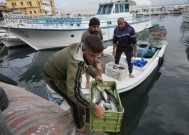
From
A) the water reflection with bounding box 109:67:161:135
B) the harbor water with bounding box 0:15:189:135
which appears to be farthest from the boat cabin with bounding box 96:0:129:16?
the water reflection with bounding box 109:67:161:135

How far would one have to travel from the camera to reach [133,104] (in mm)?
5461

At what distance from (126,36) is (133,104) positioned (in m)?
2.32

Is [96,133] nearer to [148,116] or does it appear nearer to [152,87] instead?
[148,116]

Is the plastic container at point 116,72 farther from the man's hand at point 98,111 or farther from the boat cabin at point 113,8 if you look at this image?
the boat cabin at point 113,8

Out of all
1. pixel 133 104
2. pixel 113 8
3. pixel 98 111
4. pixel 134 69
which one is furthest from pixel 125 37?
pixel 113 8

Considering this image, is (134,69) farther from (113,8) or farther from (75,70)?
(113,8)

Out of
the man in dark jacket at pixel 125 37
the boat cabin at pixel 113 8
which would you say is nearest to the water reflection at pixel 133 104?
the man in dark jacket at pixel 125 37

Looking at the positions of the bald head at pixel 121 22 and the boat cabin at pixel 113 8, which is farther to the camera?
the boat cabin at pixel 113 8

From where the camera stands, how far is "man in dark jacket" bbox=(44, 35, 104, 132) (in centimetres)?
205

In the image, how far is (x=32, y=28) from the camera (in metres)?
11.7

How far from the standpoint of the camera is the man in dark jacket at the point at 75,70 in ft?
6.73

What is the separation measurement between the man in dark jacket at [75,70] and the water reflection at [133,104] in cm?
238

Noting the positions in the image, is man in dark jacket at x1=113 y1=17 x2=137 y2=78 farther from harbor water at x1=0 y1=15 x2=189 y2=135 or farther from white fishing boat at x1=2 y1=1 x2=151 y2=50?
white fishing boat at x1=2 y1=1 x2=151 y2=50

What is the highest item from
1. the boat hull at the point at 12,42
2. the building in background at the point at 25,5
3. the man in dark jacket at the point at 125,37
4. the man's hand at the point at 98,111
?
the building in background at the point at 25,5
